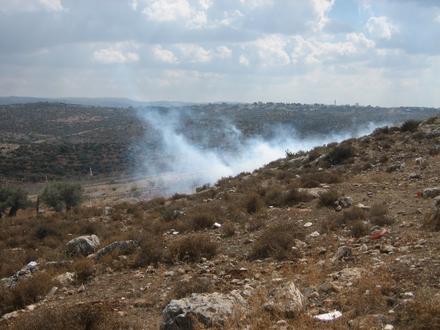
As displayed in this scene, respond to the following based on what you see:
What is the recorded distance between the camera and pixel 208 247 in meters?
11.1

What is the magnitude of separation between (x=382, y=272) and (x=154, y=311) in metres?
3.92

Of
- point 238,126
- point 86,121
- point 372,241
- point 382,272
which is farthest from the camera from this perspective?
point 86,121

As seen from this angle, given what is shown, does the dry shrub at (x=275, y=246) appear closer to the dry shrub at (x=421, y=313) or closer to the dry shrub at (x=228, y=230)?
the dry shrub at (x=228, y=230)

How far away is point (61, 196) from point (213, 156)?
3551 centimetres

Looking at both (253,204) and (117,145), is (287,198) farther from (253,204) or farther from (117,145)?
(117,145)

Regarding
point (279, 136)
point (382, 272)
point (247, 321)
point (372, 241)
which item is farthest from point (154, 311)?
point (279, 136)

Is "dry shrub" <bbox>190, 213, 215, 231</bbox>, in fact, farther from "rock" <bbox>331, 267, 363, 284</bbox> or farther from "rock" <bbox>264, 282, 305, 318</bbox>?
"rock" <bbox>264, 282, 305, 318</bbox>

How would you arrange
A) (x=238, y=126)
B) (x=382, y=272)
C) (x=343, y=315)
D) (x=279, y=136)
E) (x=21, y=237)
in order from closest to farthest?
1. (x=343, y=315)
2. (x=382, y=272)
3. (x=21, y=237)
4. (x=279, y=136)
5. (x=238, y=126)

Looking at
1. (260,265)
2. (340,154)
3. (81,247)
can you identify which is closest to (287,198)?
(260,265)

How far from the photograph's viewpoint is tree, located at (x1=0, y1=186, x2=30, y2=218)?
3906 cm

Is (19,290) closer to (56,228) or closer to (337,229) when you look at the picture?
(337,229)

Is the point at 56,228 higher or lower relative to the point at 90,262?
lower

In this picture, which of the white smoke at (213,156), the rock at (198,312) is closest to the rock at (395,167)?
the rock at (198,312)

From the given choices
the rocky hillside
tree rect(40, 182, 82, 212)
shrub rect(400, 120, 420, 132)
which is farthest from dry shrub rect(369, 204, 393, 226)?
tree rect(40, 182, 82, 212)
